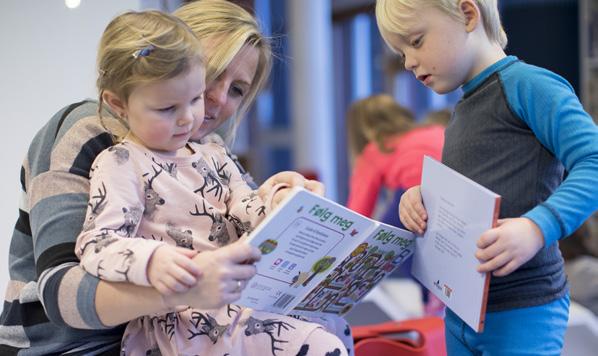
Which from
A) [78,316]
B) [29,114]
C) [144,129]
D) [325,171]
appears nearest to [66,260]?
[78,316]

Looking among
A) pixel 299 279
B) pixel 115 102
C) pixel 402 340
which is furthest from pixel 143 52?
pixel 402 340

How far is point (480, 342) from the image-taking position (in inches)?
53.4

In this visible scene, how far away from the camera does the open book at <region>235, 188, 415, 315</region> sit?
3.63ft

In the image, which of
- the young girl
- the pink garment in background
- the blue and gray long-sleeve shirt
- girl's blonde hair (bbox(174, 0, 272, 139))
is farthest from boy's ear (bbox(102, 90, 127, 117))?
the pink garment in background

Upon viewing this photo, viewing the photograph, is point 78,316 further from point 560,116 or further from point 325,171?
point 325,171

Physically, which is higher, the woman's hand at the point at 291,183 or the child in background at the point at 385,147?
the woman's hand at the point at 291,183

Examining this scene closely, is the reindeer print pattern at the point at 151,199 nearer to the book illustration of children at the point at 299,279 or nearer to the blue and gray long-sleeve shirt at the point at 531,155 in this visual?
the book illustration of children at the point at 299,279

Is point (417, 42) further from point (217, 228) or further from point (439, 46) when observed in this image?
point (217, 228)

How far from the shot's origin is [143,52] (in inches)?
45.8

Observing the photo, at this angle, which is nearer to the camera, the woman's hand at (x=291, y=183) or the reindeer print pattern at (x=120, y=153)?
the reindeer print pattern at (x=120, y=153)

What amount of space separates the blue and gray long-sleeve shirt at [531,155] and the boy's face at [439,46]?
0.05 m

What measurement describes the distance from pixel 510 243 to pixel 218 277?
1.45 ft

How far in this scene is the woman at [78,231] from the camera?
108cm

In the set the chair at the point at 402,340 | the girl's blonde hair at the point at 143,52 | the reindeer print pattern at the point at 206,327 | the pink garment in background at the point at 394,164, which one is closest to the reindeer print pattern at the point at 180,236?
the reindeer print pattern at the point at 206,327
